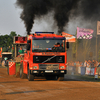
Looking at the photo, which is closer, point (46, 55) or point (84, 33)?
point (46, 55)

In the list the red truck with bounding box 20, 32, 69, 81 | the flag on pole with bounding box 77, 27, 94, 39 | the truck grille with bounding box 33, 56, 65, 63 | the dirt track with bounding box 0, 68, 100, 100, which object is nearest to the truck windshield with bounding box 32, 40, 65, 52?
the red truck with bounding box 20, 32, 69, 81

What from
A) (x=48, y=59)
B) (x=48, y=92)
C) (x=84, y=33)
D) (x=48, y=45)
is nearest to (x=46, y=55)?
(x=48, y=59)

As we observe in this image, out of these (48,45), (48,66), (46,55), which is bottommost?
(48,66)

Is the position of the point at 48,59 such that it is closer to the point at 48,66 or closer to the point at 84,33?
the point at 48,66

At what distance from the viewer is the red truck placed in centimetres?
1583

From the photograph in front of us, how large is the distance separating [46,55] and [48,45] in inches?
24.1

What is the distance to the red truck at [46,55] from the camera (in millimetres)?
15828

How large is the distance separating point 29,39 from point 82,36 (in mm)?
15667

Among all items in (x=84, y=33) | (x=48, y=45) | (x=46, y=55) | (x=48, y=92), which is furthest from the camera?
(x=84, y=33)

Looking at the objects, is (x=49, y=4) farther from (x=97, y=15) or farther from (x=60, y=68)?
(x=60, y=68)

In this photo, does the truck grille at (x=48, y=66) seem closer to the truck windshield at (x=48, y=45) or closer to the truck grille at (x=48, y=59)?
the truck grille at (x=48, y=59)

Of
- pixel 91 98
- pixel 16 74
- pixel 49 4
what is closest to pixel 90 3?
pixel 49 4

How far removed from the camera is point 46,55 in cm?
1584

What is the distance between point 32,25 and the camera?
22922mm
